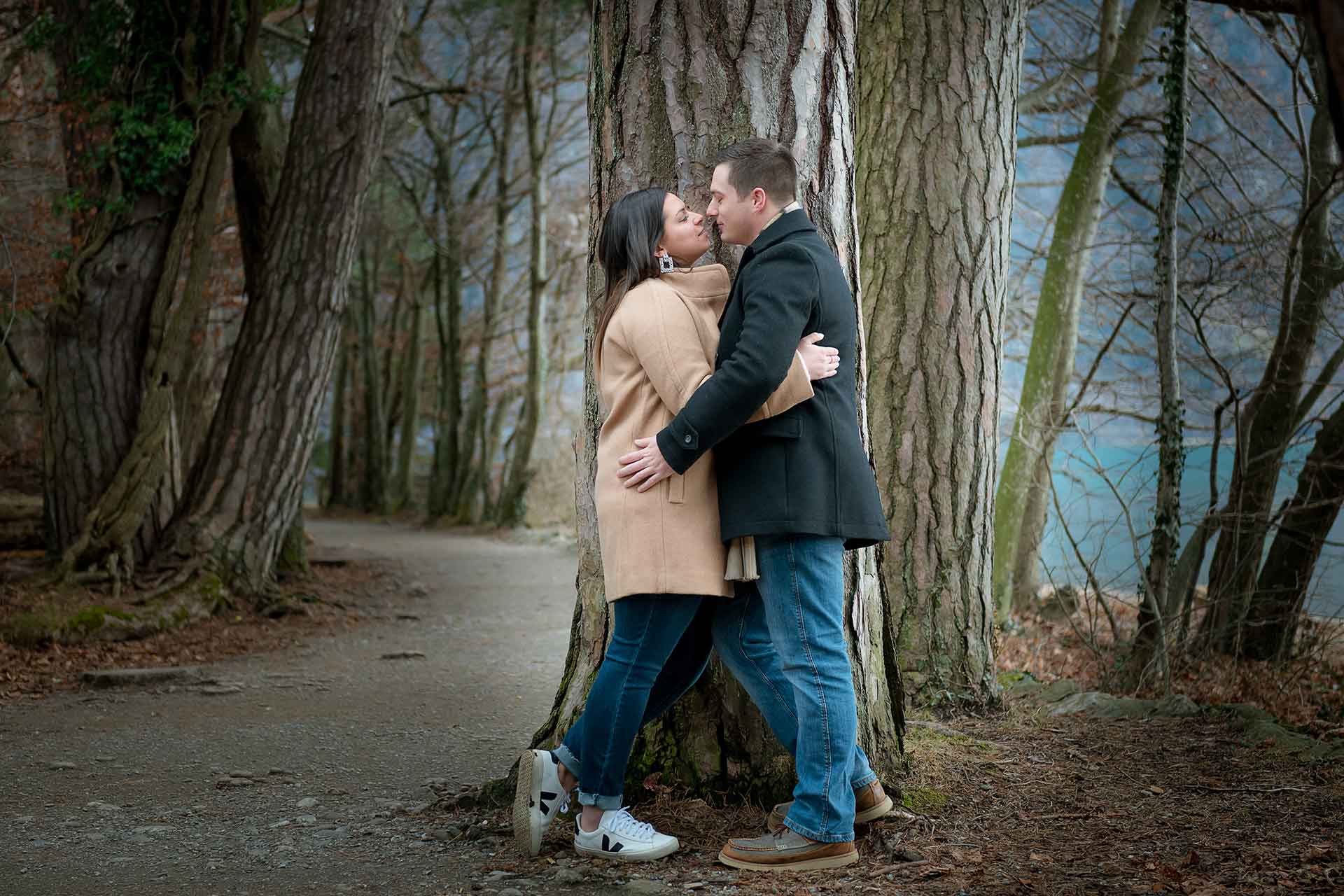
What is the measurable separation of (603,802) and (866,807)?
83 cm

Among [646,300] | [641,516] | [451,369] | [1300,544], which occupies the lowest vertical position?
[1300,544]

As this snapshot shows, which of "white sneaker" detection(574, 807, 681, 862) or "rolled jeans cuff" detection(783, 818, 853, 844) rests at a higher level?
"rolled jeans cuff" detection(783, 818, 853, 844)

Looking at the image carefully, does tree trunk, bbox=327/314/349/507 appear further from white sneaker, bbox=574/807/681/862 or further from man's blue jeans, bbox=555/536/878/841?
white sneaker, bbox=574/807/681/862

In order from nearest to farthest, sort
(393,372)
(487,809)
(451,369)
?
(487,809) < (451,369) < (393,372)

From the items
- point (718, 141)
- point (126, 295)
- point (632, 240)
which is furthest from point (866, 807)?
point (126, 295)

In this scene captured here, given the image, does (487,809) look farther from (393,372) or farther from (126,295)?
(393,372)

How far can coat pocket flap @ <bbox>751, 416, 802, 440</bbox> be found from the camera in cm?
327

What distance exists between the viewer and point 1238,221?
7332mm

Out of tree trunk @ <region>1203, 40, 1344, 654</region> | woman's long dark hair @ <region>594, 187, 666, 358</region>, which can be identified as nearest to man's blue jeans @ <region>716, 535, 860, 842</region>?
woman's long dark hair @ <region>594, 187, 666, 358</region>

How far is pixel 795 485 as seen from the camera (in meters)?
3.24

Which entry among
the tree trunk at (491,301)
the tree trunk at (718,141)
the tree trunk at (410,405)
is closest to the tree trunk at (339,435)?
the tree trunk at (410,405)

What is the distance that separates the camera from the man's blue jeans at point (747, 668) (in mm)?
3316

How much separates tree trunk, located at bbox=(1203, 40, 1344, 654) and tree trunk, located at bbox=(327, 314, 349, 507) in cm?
2087

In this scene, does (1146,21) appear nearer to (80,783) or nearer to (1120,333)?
(1120,333)
